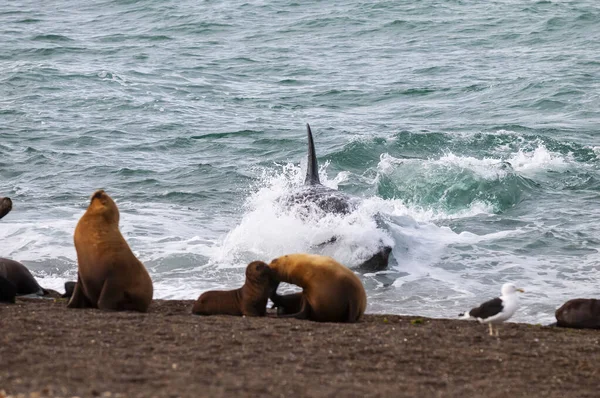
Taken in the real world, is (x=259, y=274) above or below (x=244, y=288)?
above

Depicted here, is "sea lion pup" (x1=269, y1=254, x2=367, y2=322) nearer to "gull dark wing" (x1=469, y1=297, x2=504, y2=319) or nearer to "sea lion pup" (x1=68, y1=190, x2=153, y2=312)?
"gull dark wing" (x1=469, y1=297, x2=504, y2=319)

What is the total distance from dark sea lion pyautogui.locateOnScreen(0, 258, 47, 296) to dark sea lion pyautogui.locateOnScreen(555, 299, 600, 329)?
4.93 m

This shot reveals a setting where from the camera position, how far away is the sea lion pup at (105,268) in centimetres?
837

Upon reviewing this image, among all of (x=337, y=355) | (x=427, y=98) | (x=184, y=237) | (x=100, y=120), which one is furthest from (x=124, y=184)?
(x=337, y=355)

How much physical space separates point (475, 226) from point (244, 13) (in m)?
22.1

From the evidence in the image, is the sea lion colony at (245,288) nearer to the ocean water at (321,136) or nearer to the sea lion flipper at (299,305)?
the sea lion flipper at (299,305)

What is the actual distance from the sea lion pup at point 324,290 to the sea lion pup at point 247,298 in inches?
4.9

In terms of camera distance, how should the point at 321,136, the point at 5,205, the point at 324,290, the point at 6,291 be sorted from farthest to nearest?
the point at 321,136
the point at 5,205
the point at 6,291
the point at 324,290

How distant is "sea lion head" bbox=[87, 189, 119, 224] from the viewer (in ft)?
28.1

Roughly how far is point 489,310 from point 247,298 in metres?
2.04

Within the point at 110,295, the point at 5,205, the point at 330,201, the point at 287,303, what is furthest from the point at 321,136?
the point at 110,295

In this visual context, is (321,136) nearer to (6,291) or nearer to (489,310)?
(6,291)

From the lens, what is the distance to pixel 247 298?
8.57 metres

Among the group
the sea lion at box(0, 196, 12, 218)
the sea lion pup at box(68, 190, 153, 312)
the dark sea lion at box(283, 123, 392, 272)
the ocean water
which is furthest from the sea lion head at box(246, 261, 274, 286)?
the dark sea lion at box(283, 123, 392, 272)
